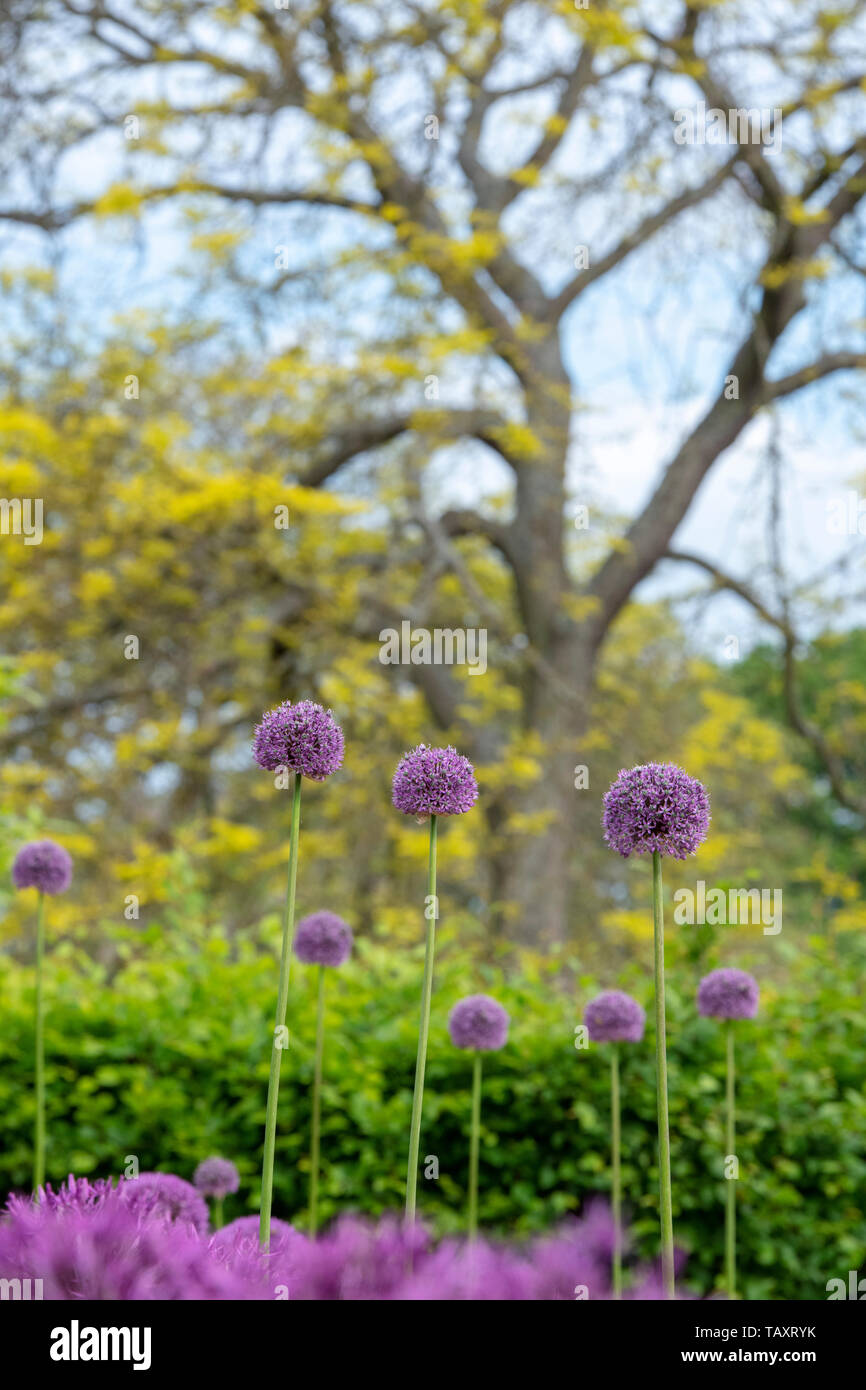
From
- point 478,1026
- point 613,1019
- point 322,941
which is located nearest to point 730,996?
point 613,1019

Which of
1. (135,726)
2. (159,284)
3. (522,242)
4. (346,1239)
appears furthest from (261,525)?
(346,1239)

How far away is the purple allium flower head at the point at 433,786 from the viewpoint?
144cm

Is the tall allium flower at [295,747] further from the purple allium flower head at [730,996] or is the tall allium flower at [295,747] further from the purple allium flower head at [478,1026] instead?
the purple allium flower head at [730,996]

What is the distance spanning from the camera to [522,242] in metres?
7.33

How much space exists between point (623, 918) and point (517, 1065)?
4336 mm

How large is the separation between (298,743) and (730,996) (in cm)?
136

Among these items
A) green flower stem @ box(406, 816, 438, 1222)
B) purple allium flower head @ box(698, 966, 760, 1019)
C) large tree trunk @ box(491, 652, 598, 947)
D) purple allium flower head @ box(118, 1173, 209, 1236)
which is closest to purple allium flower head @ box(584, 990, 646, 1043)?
purple allium flower head @ box(698, 966, 760, 1019)

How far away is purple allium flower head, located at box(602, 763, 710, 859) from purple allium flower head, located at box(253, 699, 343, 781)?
307 mm

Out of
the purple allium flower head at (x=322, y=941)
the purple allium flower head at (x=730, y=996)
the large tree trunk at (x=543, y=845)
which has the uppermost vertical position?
the large tree trunk at (x=543, y=845)

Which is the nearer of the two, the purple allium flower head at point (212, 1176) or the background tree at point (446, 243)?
the purple allium flower head at point (212, 1176)

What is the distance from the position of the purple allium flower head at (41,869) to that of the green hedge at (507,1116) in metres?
0.87

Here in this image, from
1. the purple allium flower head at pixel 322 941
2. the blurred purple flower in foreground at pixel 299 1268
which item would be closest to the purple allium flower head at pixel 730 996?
the purple allium flower head at pixel 322 941
